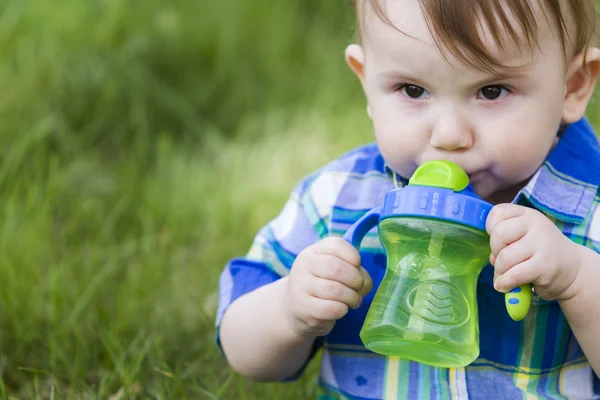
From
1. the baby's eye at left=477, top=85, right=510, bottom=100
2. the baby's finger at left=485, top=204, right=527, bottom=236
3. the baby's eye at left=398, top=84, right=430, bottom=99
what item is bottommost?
the baby's finger at left=485, top=204, right=527, bottom=236

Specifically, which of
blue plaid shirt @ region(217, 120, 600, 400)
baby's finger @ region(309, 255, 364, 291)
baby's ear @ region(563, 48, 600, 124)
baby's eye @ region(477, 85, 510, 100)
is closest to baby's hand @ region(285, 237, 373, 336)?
baby's finger @ region(309, 255, 364, 291)

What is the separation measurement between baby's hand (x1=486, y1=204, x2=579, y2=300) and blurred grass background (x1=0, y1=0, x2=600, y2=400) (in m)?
0.69

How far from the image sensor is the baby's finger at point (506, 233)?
1.47 metres

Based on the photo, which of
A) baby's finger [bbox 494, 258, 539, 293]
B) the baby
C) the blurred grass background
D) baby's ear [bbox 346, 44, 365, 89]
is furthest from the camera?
the blurred grass background

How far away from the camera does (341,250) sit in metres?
1.57

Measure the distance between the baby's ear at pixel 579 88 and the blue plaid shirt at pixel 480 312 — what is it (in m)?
0.07

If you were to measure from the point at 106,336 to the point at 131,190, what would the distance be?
760 mm

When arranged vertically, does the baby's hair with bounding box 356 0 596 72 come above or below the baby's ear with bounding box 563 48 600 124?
above

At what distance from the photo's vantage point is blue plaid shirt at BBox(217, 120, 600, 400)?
1.73 m

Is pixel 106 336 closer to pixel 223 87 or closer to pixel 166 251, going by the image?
pixel 166 251

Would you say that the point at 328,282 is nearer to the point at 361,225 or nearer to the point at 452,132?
the point at 361,225

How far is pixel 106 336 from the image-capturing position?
2.15m

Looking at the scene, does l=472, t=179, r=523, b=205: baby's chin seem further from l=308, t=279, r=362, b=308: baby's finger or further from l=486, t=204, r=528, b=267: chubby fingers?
l=308, t=279, r=362, b=308: baby's finger

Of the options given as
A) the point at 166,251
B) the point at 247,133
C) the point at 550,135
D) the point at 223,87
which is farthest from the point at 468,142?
the point at 223,87
